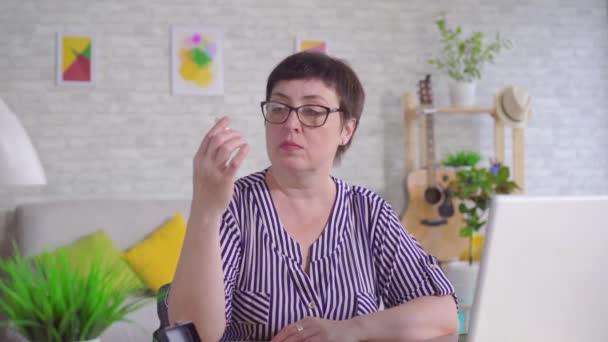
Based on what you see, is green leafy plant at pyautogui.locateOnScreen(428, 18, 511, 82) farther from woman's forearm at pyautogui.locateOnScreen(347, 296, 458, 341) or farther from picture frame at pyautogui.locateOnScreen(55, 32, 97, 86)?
woman's forearm at pyautogui.locateOnScreen(347, 296, 458, 341)

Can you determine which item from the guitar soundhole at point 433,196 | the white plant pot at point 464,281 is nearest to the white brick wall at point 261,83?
the guitar soundhole at point 433,196

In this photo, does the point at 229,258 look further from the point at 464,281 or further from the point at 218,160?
the point at 464,281

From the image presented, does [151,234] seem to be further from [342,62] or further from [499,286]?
[499,286]

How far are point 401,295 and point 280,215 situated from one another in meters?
0.33

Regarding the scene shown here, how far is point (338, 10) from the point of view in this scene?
4023mm

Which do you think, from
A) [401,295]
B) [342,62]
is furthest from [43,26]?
[401,295]

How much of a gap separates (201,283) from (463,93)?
3023 millimetres

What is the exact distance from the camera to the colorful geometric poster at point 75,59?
12.0ft

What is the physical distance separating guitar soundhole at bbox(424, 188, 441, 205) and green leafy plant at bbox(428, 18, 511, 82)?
28.3 inches

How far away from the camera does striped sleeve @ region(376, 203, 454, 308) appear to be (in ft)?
4.80

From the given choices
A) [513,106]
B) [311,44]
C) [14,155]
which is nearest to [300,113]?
[14,155]

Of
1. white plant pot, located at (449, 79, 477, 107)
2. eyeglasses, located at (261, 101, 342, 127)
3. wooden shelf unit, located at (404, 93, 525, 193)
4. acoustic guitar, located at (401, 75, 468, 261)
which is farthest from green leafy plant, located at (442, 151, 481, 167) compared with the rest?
eyeglasses, located at (261, 101, 342, 127)

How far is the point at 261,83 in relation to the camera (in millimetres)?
3904

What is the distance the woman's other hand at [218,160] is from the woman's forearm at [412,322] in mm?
451
